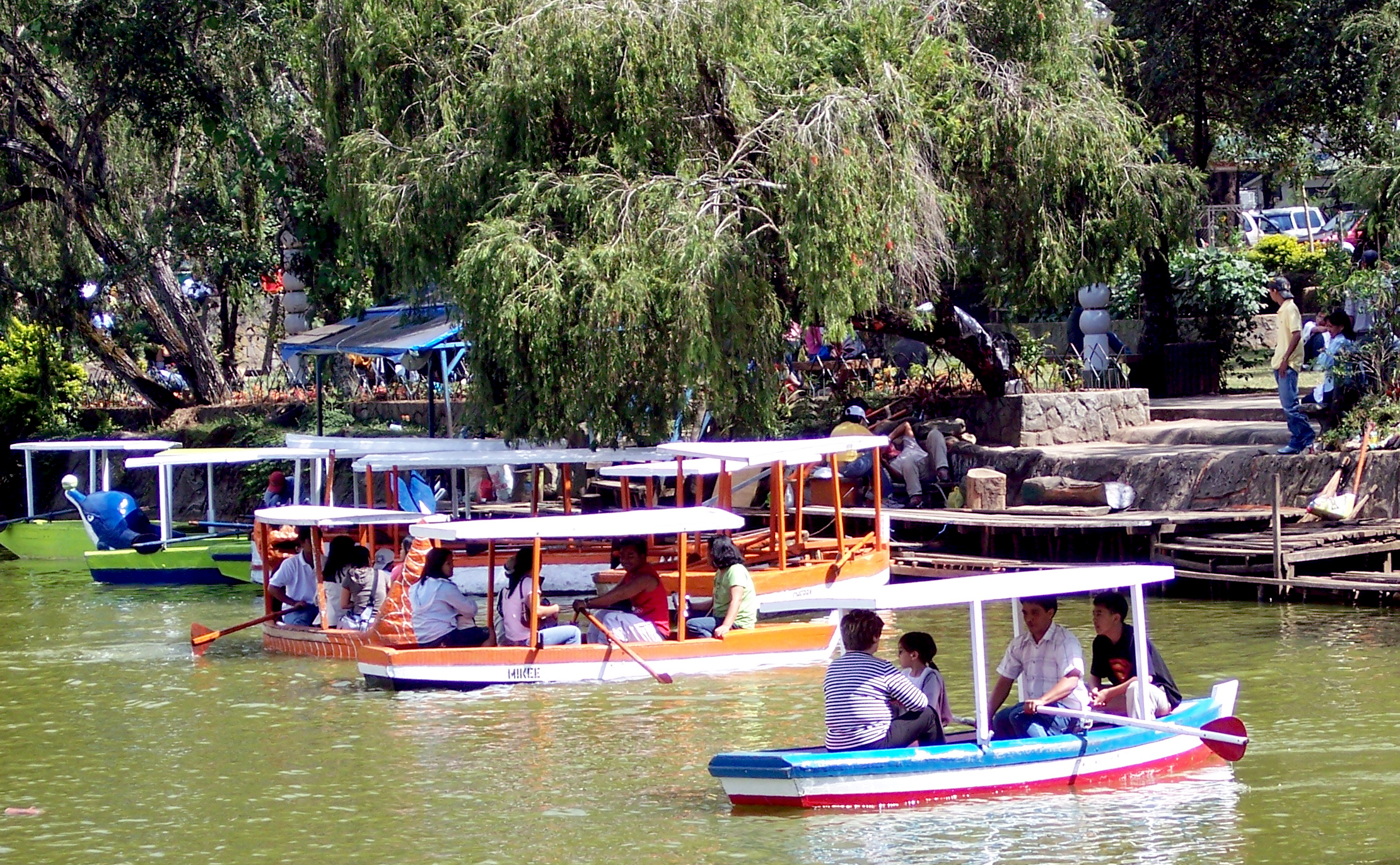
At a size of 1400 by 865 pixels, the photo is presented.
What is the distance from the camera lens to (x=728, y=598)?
14938 millimetres

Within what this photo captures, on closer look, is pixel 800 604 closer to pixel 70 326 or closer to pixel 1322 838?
pixel 1322 838

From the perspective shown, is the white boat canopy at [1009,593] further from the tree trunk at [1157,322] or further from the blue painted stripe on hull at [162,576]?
the tree trunk at [1157,322]

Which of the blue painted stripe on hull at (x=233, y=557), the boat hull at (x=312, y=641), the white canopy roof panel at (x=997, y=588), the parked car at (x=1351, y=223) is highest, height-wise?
the parked car at (x=1351, y=223)

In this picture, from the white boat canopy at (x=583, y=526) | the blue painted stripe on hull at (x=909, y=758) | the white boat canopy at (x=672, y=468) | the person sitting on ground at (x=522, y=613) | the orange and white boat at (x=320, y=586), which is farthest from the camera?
the white boat canopy at (x=672, y=468)

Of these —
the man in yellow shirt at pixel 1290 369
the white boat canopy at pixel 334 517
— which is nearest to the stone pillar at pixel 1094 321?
the man in yellow shirt at pixel 1290 369

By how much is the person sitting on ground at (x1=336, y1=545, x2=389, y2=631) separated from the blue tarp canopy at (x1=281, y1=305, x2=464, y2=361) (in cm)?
567

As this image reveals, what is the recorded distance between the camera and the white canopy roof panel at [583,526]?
13.9 meters

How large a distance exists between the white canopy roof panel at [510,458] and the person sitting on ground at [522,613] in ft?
13.3

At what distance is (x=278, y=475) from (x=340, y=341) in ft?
11.0

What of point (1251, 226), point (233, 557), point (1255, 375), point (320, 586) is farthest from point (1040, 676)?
point (1251, 226)

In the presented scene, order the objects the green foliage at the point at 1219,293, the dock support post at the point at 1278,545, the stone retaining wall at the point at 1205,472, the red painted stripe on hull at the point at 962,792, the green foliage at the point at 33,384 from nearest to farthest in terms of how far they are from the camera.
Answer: the red painted stripe on hull at the point at 962,792 → the dock support post at the point at 1278,545 → the stone retaining wall at the point at 1205,472 → the green foliage at the point at 1219,293 → the green foliage at the point at 33,384

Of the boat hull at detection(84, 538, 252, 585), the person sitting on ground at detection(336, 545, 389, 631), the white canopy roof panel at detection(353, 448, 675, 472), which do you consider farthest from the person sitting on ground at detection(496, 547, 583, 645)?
the boat hull at detection(84, 538, 252, 585)

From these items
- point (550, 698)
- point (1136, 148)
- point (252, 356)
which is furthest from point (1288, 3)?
point (252, 356)

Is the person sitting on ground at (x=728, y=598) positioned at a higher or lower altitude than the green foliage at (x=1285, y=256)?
lower
